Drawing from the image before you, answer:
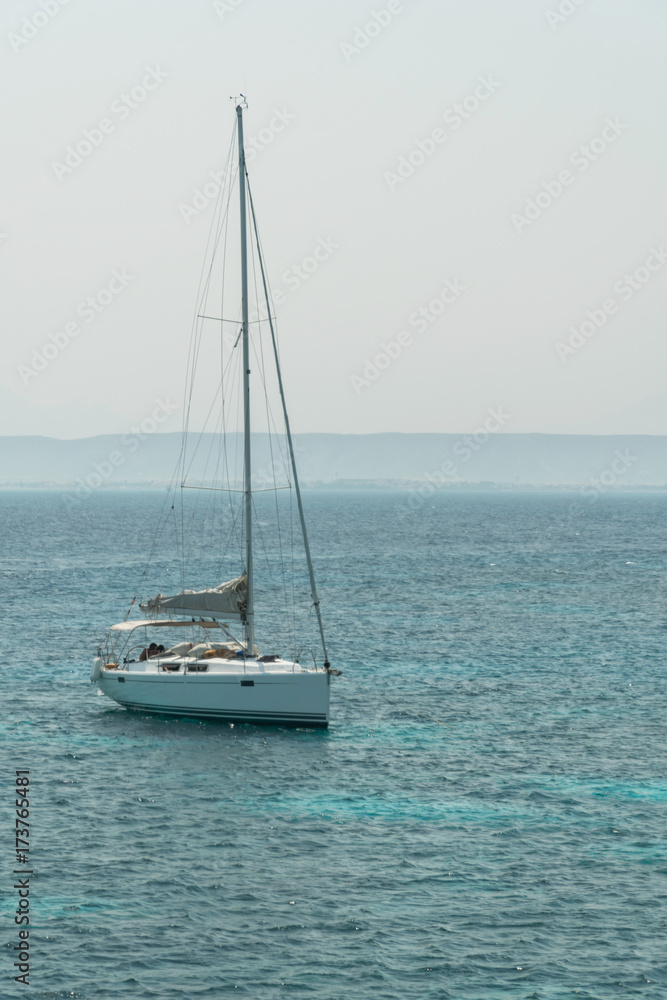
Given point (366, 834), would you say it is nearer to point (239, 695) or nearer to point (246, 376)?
point (239, 695)

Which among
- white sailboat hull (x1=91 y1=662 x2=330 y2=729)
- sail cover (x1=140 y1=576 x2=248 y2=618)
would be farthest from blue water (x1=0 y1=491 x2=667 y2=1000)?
sail cover (x1=140 y1=576 x2=248 y2=618)

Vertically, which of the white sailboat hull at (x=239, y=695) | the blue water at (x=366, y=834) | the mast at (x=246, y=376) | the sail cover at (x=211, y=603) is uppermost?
the mast at (x=246, y=376)

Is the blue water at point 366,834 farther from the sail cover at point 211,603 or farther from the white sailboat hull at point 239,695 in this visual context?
the sail cover at point 211,603

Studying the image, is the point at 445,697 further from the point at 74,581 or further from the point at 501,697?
the point at 74,581

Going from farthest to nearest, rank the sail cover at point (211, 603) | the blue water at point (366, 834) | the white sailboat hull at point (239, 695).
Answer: the sail cover at point (211, 603) < the white sailboat hull at point (239, 695) < the blue water at point (366, 834)

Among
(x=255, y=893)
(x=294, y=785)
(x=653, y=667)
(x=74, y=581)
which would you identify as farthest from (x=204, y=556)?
(x=255, y=893)

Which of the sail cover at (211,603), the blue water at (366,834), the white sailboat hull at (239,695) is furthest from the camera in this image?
the sail cover at (211,603)

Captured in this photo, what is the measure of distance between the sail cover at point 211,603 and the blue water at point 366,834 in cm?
514

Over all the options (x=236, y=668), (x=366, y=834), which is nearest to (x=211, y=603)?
(x=236, y=668)

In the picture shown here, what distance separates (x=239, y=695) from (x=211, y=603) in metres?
4.90

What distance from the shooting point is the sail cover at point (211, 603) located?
53.3m

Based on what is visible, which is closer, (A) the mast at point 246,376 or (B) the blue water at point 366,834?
(B) the blue water at point 366,834

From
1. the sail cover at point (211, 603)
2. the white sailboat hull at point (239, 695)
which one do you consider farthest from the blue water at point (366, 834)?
the sail cover at point (211, 603)

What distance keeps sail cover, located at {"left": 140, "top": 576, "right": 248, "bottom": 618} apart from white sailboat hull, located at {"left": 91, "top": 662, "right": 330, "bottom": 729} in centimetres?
293
